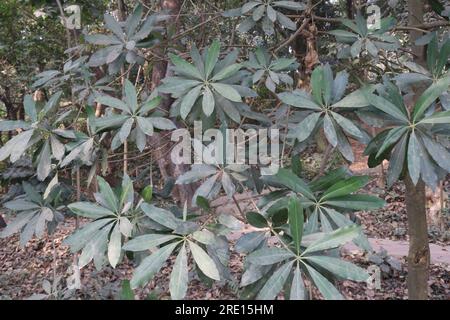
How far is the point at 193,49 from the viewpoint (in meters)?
1.22

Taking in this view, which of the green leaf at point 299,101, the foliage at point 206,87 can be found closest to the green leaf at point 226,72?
the foliage at point 206,87

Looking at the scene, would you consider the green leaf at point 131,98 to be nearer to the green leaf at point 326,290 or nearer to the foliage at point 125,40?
the foliage at point 125,40

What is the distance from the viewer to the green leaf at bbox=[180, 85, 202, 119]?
112 cm

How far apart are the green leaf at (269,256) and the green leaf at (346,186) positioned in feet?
0.61

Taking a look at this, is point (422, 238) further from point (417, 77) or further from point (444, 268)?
point (444, 268)

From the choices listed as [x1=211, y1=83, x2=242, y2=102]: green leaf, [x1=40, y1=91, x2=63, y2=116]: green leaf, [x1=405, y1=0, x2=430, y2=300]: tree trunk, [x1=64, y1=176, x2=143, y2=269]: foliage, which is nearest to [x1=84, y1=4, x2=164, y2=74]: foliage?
[x1=40, y1=91, x2=63, y2=116]: green leaf

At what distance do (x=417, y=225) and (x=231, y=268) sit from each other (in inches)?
56.6

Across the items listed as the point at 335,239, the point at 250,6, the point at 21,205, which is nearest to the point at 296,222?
the point at 335,239

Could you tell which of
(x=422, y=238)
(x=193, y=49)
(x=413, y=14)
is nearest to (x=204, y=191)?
(x=193, y=49)

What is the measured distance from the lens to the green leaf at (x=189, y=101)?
3.68ft

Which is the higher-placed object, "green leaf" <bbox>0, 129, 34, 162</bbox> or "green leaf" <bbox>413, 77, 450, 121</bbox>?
"green leaf" <bbox>413, 77, 450, 121</bbox>

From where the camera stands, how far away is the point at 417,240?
1687 mm

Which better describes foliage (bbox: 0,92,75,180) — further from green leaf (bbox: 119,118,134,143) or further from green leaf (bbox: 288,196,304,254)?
green leaf (bbox: 288,196,304,254)

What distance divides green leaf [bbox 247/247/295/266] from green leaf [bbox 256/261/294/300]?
2 centimetres
